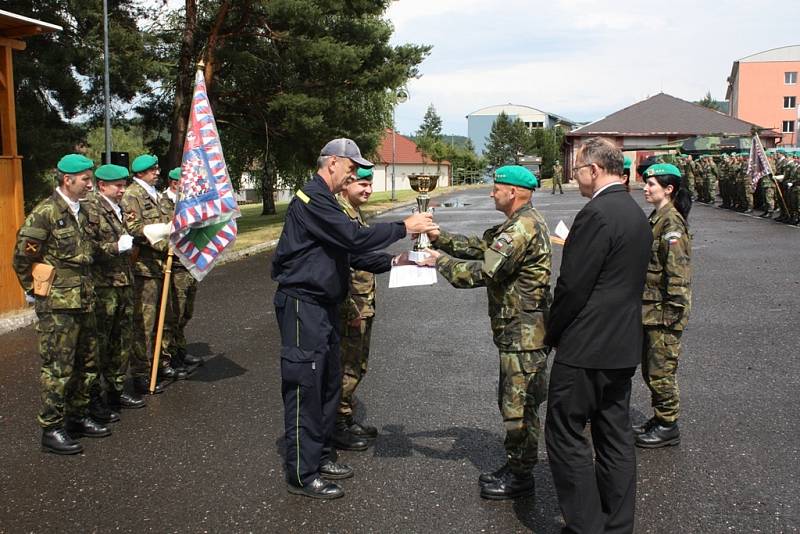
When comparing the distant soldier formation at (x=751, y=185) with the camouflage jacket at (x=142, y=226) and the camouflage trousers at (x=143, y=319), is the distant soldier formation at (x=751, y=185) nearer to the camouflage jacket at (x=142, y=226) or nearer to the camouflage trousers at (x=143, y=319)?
the camouflage jacket at (x=142, y=226)

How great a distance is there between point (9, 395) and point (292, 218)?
141 inches

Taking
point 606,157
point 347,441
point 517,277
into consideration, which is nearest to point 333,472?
point 347,441

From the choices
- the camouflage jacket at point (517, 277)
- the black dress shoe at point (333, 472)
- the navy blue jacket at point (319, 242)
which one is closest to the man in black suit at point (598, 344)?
the camouflage jacket at point (517, 277)

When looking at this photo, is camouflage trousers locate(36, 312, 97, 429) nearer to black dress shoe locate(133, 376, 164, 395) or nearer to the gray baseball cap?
black dress shoe locate(133, 376, 164, 395)

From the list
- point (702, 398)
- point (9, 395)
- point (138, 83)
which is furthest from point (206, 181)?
point (138, 83)

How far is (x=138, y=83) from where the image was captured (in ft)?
57.9

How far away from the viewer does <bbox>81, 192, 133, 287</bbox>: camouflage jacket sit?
5.52 meters

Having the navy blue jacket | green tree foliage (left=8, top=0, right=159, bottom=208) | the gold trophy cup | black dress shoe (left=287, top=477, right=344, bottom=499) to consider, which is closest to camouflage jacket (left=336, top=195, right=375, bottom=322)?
the gold trophy cup

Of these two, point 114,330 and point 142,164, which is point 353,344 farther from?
point 142,164

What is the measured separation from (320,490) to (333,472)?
0.85 ft

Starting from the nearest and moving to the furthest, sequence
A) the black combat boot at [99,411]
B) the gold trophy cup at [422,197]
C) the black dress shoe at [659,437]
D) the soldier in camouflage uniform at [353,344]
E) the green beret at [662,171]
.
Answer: the gold trophy cup at [422,197], the black dress shoe at [659,437], the soldier in camouflage uniform at [353,344], the green beret at [662,171], the black combat boot at [99,411]

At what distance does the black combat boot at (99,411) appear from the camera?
5465mm

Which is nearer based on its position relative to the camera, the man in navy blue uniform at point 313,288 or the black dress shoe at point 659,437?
the man in navy blue uniform at point 313,288

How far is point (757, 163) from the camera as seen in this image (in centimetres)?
2150
